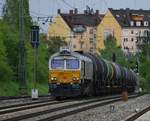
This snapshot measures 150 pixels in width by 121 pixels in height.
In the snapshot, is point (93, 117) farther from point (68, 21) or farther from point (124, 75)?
A: point (68, 21)

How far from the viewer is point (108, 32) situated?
17838 cm

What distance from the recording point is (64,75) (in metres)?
41.7

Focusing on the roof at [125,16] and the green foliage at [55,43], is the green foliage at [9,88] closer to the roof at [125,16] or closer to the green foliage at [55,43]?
the green foliage at [55,43]

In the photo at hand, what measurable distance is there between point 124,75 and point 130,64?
200 feet

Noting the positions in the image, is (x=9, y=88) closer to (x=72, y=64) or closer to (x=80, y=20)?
(x=72, y=64)

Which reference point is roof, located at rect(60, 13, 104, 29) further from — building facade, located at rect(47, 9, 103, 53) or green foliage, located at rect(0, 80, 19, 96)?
green foliage, located at rect(0, 80, 19, 96)

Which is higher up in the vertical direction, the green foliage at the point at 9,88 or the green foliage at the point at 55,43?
the green foliage at the point at 55,43

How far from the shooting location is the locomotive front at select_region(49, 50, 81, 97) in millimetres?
41188

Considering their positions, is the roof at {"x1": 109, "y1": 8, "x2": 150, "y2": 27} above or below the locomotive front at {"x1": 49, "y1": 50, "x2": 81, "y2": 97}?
above

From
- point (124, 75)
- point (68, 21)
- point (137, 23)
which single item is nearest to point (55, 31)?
point (68, 21)

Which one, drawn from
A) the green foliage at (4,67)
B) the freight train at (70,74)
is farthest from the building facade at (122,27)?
the freight train at (70,74)

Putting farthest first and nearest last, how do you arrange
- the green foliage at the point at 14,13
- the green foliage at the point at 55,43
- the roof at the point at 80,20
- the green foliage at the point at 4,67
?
the roof at the point at 80,20 < the green foliage at the point at 55,43 < the green foliage at the point at 14,13 < the green foliage at the point at 4,67

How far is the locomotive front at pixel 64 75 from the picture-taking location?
41.2 metres

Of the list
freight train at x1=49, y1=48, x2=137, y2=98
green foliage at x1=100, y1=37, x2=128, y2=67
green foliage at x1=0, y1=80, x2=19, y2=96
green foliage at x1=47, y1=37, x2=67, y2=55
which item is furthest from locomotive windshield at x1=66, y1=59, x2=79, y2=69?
green foliage at x1=100, y1=37, x2=128, y2=67
